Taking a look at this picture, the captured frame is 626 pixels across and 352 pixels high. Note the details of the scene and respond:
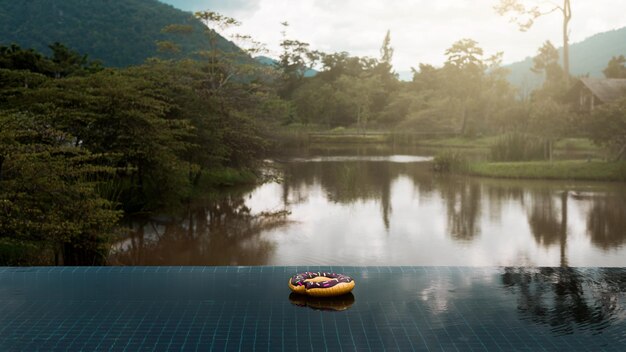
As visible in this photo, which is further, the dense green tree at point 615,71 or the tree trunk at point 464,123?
the dense green tree at point 615,71

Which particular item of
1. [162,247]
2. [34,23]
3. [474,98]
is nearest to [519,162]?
[162,247]

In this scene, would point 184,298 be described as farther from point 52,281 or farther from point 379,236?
point 379,236

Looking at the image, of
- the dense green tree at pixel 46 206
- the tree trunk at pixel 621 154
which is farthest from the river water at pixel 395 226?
the tree trunk at pixel 621 154

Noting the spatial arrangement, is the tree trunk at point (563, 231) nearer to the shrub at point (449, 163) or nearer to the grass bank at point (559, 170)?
the grass bank at point (559, 170)

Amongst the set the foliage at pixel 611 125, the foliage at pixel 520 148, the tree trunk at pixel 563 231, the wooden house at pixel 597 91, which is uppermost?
the wooden house at pixel 597 91

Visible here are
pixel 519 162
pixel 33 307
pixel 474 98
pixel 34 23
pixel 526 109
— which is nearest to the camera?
pixel 33 307

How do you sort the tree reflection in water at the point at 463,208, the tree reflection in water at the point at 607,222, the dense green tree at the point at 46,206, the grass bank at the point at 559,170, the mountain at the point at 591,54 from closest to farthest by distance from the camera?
the dense green tree at the point at 46,206 < the tree reflection in water at the point at 607,222 < the tree reflection in water at the point at 463,208 < the grass bank at the point at 559,170 < the mountain at the point at 591,54

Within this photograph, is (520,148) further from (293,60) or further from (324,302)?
(293,60)

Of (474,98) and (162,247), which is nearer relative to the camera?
(162,247)

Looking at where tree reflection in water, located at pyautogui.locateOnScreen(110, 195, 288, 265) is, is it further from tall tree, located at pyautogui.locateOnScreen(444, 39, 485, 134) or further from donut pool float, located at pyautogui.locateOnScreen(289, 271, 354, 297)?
tall tree, located at pyautogui.locateOnScreen(444, 39, 485, 134)
